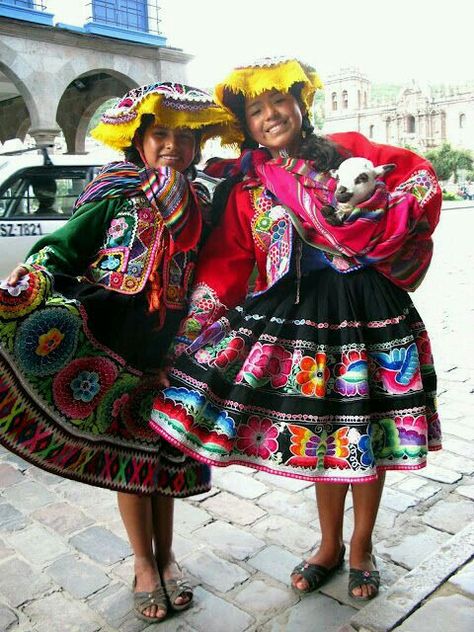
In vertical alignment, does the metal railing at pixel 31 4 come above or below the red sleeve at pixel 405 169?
above

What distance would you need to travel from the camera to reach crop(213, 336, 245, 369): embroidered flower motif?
221 cm

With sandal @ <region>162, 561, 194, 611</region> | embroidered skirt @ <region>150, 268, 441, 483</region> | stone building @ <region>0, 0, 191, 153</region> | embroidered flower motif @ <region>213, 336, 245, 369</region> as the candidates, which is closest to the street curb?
embroidered skirt @ <region>150, 268, 441, 483</region>

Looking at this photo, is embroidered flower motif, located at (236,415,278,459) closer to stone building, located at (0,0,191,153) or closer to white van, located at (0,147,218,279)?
white van, located at (0,147,218,279)

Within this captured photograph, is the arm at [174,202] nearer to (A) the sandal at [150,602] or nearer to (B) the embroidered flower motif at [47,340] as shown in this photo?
(B) the embroidered flower motif at [47,340]

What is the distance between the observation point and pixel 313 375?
215 cm

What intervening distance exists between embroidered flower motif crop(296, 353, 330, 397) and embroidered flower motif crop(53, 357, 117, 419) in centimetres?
65

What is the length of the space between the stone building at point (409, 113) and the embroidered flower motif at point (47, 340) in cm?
7276

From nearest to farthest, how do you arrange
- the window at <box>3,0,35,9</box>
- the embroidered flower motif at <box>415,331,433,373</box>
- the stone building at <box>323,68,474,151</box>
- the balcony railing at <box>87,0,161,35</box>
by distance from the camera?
1. the embroidered flower motif at <box>415,331,433,373</box>
2. the window at <box>3,0,35,9</box>
3. the balcony railing at <box>87,0,161,35</box>
4. the stone building at <box>323,68,474,151</box>

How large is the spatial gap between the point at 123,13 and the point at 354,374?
37.1 feet

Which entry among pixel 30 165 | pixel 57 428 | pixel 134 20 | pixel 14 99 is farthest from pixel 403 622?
pixel 14 99

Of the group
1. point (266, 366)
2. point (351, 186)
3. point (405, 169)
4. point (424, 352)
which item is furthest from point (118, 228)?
point (424, 352)

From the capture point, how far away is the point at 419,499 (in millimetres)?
3266

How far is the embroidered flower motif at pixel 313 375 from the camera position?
7.00 ft

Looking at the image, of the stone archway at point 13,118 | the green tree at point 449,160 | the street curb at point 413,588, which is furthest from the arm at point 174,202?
the green tree at point 449,160
